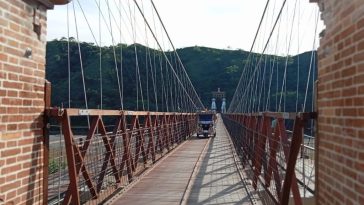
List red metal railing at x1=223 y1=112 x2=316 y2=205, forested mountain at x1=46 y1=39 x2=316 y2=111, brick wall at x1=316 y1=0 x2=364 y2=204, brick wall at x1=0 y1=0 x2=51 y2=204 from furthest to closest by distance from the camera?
forested mountain at x1=46 y1=39 x2=316 y2=111
red metal railing at x1=223 y1=112 x2=316 y2=205
brick wall at x1=0 y1=0 x2=51 y2=204
brick wall at x1=316 y1=0 x2=364 y2=204

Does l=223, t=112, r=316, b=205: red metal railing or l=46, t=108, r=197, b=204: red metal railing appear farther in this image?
l=46, t=108, r=197, b=204: red metal railing

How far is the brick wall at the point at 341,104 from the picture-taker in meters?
2.46

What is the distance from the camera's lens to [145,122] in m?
9.49

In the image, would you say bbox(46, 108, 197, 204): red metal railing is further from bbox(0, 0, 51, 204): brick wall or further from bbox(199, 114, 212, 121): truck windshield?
bbox(199, 114, 212, 121): truck windshield

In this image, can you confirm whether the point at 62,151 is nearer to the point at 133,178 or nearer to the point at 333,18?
the point at 333,18

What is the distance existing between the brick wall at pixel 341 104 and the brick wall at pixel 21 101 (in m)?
1.98

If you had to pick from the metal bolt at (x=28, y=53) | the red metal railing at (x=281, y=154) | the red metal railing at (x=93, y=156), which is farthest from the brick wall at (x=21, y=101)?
the red metal railing at (x=281, y=154)

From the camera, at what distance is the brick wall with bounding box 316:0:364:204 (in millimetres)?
2463

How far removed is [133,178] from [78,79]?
27.5ft

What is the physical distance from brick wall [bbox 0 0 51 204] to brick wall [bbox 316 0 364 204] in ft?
6.50

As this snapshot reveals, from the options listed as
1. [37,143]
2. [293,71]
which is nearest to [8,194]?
[37,143]

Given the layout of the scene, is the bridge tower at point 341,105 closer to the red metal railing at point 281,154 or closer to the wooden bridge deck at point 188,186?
the red metal railing at point 281,154

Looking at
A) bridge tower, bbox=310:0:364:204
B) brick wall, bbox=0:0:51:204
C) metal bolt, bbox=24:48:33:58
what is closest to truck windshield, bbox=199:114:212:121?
bridge tower, bbox=310:0:364:204

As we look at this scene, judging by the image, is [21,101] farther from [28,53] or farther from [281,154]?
[281,154]
